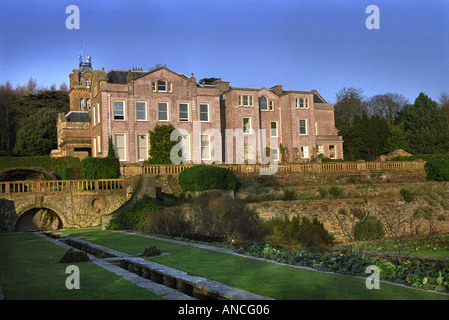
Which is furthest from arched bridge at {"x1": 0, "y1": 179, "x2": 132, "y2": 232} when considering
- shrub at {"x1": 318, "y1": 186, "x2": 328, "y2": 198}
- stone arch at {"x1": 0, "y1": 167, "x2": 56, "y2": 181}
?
shrub at {"x1": 318, "y1": 186, "x2": 328, "y2": 198}

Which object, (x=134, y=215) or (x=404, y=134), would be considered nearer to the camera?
(x=134, y=215)

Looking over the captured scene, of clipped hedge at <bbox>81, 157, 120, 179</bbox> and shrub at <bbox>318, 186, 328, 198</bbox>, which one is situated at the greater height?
clipped hedge at <bbox>81, 157, 120, 179</bbox>

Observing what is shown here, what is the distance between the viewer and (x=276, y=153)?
156ft

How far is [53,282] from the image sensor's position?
338 inches

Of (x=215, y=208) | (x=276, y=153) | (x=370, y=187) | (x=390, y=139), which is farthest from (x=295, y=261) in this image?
(x=390, y=139)

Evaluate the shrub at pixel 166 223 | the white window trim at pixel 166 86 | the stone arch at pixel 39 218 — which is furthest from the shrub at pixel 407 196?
the white window trim at pixel 166 86

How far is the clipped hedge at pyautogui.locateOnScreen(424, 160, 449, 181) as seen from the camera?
3541 cm

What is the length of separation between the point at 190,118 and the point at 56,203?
17.6 meters

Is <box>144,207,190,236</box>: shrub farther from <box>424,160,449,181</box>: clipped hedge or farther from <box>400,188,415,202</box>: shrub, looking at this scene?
<box>424,160,449,181</box>: clipped hedge

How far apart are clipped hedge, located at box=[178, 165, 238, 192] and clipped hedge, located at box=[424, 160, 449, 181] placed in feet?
61.7

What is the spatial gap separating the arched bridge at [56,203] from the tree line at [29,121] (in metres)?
28.9

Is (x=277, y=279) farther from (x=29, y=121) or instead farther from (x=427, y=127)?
(x=427, y=127)

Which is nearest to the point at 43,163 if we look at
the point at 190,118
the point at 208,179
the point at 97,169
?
the point at 97,169

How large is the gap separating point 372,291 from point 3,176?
2836 centimetres
